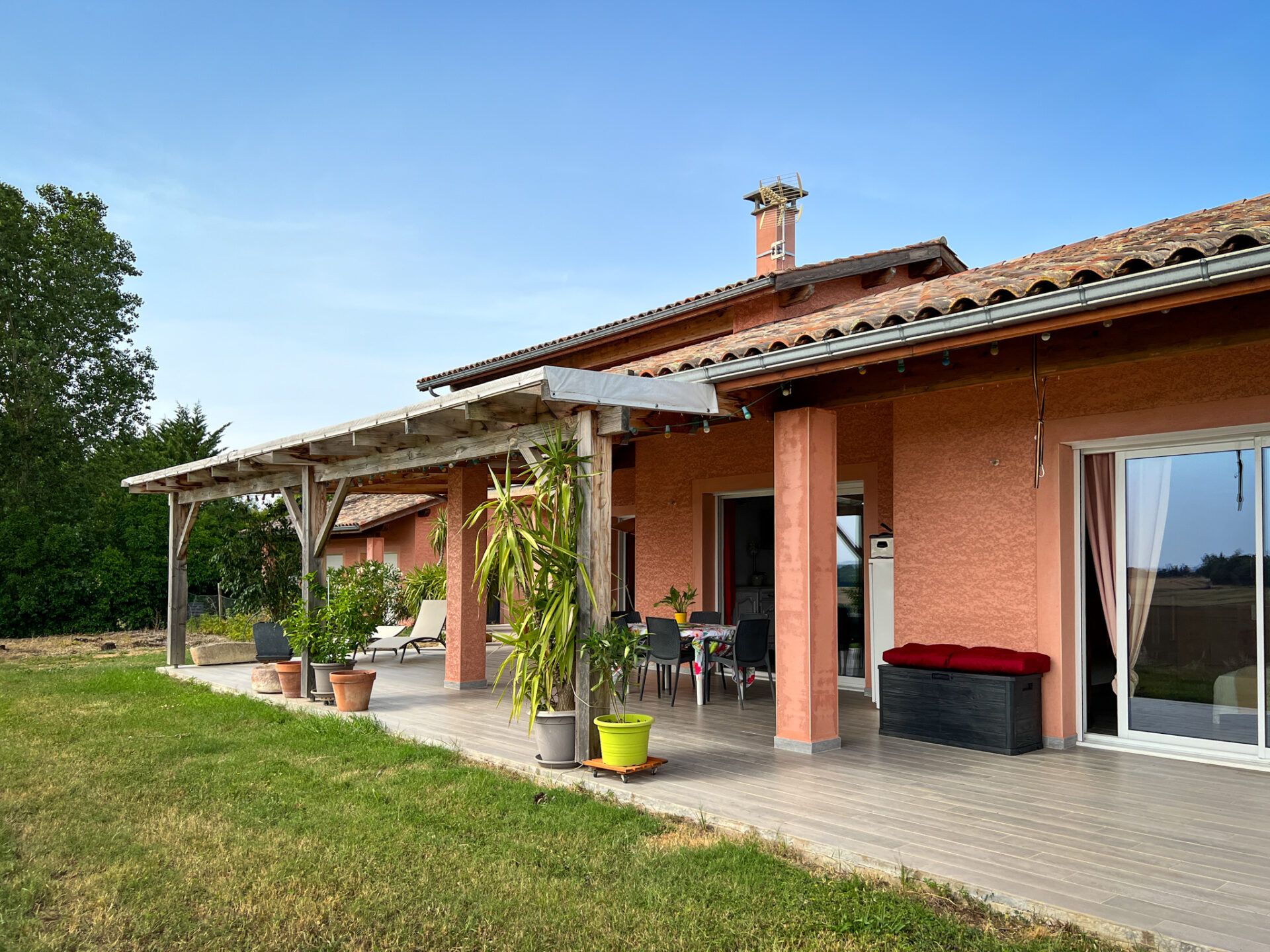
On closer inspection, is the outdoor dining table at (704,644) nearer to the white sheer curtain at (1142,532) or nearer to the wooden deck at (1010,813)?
the wooden deck at (1010,813)

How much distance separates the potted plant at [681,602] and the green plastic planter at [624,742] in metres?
4.43

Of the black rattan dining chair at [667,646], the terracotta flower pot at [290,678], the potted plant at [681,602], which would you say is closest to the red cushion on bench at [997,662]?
the black rattan dining chair at [667,646]

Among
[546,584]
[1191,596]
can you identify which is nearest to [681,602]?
[546,584]

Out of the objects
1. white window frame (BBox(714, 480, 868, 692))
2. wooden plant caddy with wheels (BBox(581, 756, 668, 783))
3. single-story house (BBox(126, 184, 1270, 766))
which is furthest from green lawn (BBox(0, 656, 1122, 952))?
white window frame (BBox(714, 480, 868, 692))

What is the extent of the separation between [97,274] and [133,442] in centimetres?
434

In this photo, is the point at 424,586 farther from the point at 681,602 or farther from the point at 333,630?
the point at 333,630

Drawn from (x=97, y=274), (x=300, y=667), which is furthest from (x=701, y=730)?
(x=97, y=274)

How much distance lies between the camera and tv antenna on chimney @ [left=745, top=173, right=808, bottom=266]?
13.6 meters

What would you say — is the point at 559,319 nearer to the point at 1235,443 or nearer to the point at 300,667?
the point at 300,667

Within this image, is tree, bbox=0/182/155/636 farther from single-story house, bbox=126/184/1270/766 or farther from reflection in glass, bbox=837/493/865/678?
reflection in glass, bbox=837/493/865/678

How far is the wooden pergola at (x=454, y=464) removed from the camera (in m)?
6.01

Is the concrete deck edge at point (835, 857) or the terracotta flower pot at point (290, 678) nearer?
the concrete deck edge at point (835, 857)

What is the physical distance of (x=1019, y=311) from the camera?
15.2 ft

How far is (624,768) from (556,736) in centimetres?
61
